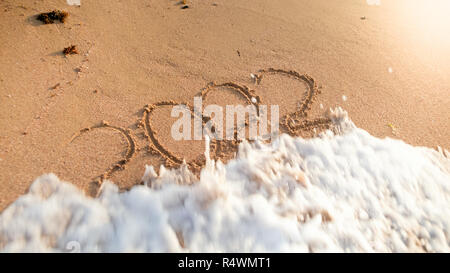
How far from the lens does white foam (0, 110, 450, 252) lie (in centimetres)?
167

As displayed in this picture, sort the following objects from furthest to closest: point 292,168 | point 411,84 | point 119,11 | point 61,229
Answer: point 119,11 < point 411,84 < point 292,168 < point 61,229

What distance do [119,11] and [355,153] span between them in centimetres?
257

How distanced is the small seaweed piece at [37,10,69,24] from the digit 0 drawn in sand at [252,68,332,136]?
1.87m

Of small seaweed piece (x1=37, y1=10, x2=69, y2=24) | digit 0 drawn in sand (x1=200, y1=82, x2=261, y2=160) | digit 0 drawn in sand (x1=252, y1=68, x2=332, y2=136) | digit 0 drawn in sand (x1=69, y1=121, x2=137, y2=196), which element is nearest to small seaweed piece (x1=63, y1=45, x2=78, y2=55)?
small seaweed piece (x1=37, y1=10, x2=69, y2=24)

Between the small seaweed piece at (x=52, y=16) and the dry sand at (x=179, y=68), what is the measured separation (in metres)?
0.05

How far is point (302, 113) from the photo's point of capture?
236 centimetres

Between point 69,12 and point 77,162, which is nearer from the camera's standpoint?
point 77,162

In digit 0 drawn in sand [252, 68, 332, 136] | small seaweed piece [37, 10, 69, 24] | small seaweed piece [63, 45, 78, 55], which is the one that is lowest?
digit 0 drawn in sand [252, 68, 332, 136]

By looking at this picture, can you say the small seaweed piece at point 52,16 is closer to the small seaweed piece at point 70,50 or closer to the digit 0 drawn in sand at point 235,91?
the small seaweed piece at point 70,50

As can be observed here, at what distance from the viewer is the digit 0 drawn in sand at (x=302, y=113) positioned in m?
2.27

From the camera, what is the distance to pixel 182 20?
291 cm

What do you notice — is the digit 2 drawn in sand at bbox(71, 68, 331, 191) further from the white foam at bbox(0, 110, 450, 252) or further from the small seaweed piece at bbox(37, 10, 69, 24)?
the small seaweed piece at bbox(37, 10, 69, 24)

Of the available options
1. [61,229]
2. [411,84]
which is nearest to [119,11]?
[61,229]
